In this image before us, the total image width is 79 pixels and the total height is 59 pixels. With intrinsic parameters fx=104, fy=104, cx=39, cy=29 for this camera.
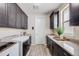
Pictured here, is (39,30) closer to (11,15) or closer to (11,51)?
(11,15)

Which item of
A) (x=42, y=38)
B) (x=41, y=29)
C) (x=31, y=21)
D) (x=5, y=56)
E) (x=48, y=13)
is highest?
(x=48, y=13)

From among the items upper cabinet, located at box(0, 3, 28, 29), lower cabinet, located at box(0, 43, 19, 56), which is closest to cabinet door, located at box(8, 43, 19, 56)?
lower cabinet, located at box(0, 43, 19, 56)

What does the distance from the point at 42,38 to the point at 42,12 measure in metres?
0.37

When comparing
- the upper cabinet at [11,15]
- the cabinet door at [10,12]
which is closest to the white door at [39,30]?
the upper cabinet at [11,15]

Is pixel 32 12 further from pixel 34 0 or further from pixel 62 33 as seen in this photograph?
pixel 62 33

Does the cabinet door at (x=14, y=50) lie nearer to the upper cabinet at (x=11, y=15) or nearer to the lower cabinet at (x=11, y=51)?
the lower cabinet at (x=11, y=51)

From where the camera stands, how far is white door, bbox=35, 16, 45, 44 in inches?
55.7

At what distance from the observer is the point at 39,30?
4.96 ft

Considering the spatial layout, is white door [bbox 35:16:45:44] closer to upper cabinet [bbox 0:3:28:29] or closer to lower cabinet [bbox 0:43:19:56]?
upper cabinet [bbox 0:3:28:29]

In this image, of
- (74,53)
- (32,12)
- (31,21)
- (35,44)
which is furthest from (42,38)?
(74,53)

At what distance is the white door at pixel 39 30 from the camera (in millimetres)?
1415

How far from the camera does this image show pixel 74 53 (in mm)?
956

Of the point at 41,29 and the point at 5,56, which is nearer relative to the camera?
the point at 5,56

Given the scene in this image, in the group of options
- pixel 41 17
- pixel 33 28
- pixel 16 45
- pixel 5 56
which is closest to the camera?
pixel 5 56
